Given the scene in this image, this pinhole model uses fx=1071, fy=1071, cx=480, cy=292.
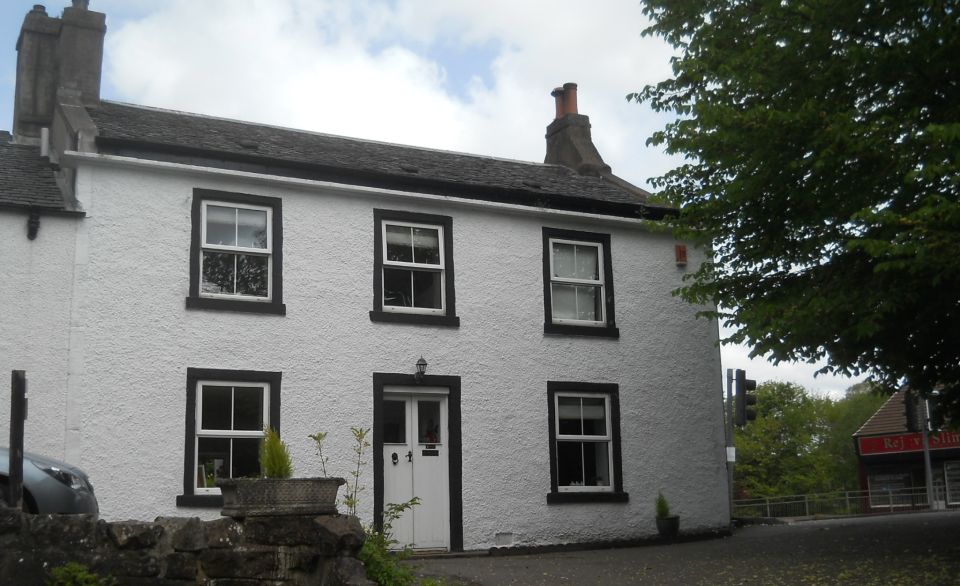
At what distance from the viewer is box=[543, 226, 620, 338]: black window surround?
17219 mm

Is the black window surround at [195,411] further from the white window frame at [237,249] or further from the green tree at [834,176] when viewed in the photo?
the green tree at [834,176]

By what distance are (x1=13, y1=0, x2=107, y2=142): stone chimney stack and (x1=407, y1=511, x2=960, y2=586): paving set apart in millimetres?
9523

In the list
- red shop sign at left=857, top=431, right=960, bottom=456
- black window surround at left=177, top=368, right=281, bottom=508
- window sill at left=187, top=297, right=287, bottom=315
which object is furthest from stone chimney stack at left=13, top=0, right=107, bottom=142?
red shop sign at left=857, top=431, right=960, bottom=456

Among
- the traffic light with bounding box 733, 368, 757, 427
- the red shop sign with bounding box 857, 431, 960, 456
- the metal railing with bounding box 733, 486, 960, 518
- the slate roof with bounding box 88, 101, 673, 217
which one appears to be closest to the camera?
the slate roof with bounding box 88, 101, 673, 217

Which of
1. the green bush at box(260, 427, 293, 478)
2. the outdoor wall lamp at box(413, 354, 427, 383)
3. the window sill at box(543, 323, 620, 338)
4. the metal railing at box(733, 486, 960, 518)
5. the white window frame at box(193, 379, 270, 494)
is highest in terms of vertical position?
the window sill at box(543, 323, 620, 338)

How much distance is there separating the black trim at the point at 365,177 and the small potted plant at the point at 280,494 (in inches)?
265

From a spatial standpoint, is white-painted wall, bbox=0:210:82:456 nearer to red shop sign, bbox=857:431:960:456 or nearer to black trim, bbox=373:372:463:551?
black trim, bbox=373:372:463:551

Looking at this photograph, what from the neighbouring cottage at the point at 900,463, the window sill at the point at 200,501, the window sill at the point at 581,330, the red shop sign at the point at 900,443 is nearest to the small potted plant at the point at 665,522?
the window sill at the point at 581,330

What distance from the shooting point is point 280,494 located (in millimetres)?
9633

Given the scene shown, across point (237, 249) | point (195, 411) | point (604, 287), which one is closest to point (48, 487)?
point (195, 411)

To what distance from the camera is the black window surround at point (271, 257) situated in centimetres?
1473

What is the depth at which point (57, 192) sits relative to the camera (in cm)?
1485

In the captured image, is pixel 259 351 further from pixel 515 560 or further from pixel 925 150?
pixel 925 150

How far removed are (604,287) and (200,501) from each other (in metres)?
7.42
